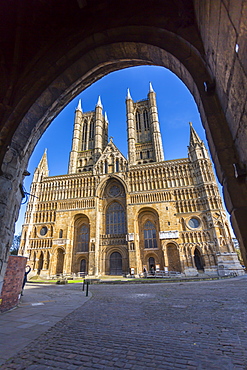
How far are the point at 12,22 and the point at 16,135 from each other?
2650 millimetres

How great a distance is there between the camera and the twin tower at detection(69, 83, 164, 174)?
132ft

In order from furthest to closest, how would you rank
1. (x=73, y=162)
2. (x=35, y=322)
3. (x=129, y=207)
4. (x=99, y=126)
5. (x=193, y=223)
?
1. (x=99, y=126)
2. (x=73, y=162)
3. (x=129, y=207)
4. (x=193, y=223)
5. (x=35, y=322)

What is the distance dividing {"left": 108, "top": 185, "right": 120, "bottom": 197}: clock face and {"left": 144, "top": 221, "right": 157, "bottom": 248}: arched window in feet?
24.4

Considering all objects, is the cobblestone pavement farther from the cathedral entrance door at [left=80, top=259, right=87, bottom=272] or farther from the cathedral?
the cathedral entrance door at [left=80, top=259, right=87, bottom=272]

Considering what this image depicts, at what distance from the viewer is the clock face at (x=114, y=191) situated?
106 feet

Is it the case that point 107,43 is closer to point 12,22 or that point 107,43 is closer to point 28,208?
point 12,22

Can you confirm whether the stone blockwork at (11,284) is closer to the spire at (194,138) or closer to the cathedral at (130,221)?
the cathedral at (130,221)

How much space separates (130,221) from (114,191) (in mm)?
6997

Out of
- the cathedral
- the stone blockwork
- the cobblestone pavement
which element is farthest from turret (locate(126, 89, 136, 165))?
the cobblestone pavement

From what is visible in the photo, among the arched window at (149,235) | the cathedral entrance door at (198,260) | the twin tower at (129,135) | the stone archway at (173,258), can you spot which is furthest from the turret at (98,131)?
the cathedral entrance door at (198,260)

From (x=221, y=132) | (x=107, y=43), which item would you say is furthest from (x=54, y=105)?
(x=221, y=132)

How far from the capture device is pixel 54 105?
13.8ft

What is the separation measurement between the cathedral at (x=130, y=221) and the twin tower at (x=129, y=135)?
24.7 ft

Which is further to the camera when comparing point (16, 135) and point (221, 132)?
point (16, 135)
